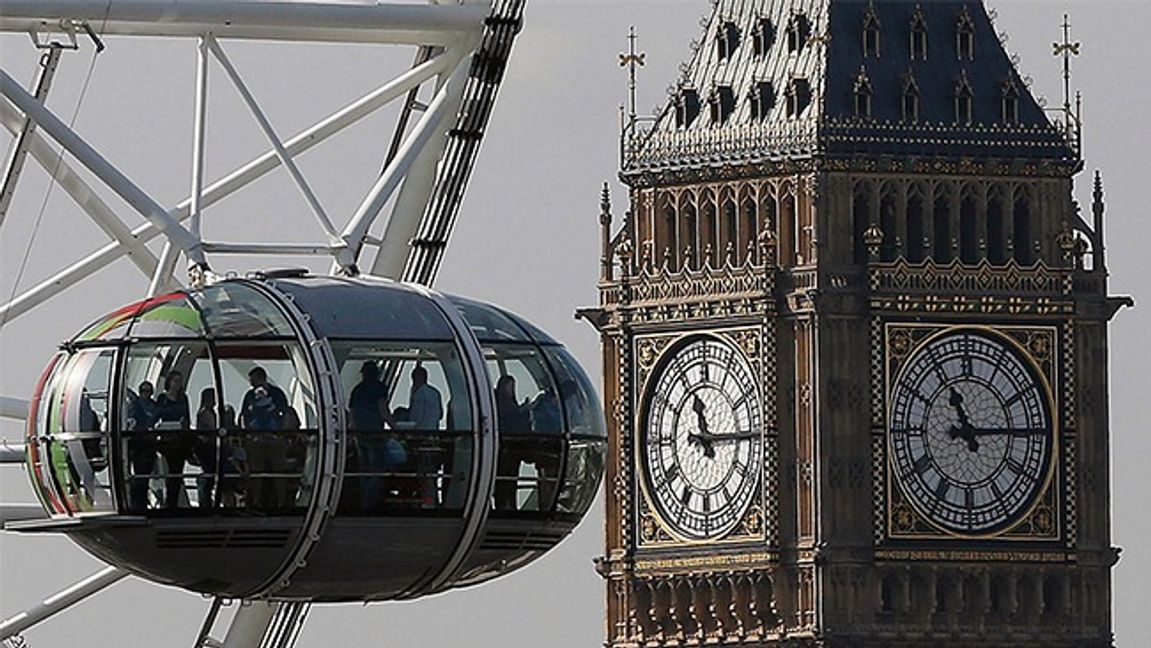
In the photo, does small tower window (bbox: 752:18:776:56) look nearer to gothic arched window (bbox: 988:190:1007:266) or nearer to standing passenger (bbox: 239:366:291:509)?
gothic arched window (bbox: 988:190:1007:266)

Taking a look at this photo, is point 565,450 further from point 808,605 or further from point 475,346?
point 808,605

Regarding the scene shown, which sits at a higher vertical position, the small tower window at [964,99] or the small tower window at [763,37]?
the small tower window at [763,37]

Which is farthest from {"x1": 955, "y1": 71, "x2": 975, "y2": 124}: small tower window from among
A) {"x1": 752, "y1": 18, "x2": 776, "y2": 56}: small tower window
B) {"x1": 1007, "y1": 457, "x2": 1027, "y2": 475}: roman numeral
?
{"x1": 1007, "y1": 457, "x2": 1027, "y2": 475}: roman numeral

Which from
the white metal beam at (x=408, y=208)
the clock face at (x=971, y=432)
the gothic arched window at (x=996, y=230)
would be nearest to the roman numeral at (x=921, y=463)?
the clock face at (x=971, y=432)

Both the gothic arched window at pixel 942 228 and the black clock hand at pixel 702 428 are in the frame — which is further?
the black clock hand at pixel 702 428

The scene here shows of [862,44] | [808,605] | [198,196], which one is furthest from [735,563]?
[198,196]

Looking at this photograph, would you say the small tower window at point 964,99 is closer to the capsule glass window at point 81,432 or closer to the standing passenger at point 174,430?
the capsule glass window at point 81,432
